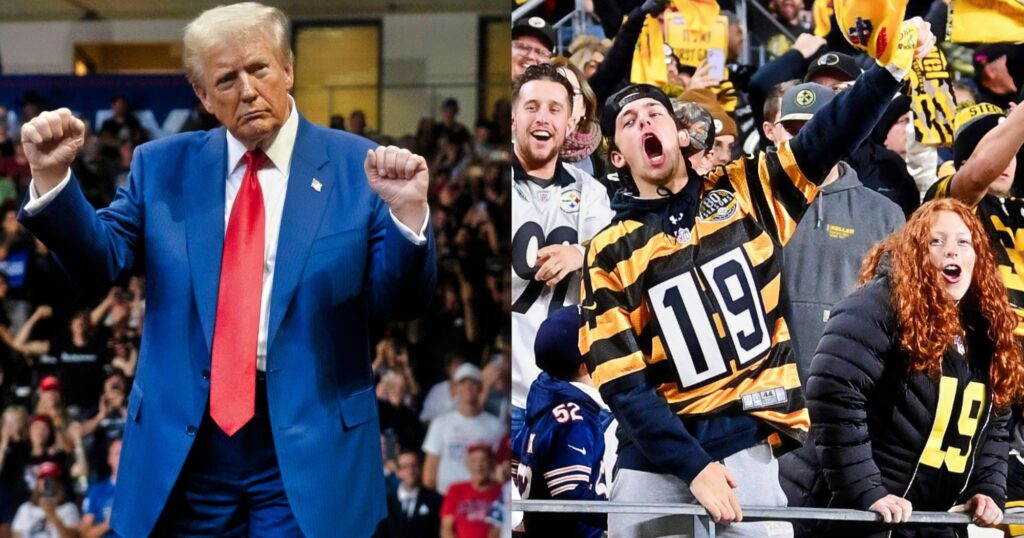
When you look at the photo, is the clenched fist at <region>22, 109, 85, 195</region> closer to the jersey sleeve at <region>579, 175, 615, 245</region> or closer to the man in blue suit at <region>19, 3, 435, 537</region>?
the man in blue suit at <region>19, 3, 435, 537</region>

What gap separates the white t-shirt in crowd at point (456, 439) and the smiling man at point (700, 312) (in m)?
3.27

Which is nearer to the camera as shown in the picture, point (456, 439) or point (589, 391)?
point (589, 391)

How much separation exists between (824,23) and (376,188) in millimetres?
1442

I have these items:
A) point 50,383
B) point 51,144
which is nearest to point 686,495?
point 51,144

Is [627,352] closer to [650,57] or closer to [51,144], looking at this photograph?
[650,57]

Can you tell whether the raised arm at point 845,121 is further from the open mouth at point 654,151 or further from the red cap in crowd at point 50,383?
the red cap in crowd at point 50,383

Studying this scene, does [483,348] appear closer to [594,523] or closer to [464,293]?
[464,293]

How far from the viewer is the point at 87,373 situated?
280 inches

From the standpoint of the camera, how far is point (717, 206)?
298 centimetres

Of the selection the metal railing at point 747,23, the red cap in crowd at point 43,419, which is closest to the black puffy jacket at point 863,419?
the metal railing at point 747,23

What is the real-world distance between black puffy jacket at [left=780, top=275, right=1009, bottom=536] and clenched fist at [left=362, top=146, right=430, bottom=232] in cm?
121

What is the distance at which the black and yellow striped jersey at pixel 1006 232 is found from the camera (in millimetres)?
3150

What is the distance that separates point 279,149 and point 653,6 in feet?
3.78

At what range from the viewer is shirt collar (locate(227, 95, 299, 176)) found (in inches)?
96.3
